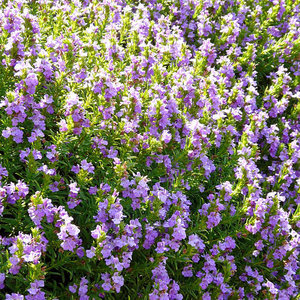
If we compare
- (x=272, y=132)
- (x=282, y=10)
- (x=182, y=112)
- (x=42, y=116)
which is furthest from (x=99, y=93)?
(x=282, y=10)

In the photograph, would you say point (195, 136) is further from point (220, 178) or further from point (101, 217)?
point (101, 217)

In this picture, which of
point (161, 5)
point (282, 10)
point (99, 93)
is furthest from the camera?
point (282, 10)

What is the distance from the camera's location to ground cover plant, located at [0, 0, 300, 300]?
3.23 meters

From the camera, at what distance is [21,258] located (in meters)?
2.75

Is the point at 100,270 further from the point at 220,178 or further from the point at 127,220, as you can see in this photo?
the point at 220,178

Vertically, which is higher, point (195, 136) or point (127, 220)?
point (195, 136)

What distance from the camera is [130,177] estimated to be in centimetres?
393

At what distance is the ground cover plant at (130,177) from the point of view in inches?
127

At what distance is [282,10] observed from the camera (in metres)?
7.50

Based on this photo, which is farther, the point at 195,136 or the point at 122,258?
the point at 195,136

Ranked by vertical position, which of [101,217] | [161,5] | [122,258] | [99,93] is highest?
[161,5]

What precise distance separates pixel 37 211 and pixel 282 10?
6803 mm

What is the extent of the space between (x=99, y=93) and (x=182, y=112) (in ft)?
3.68

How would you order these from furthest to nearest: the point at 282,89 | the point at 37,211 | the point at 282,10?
the point at 282,10
the point at 282,89
the point at 37,211
